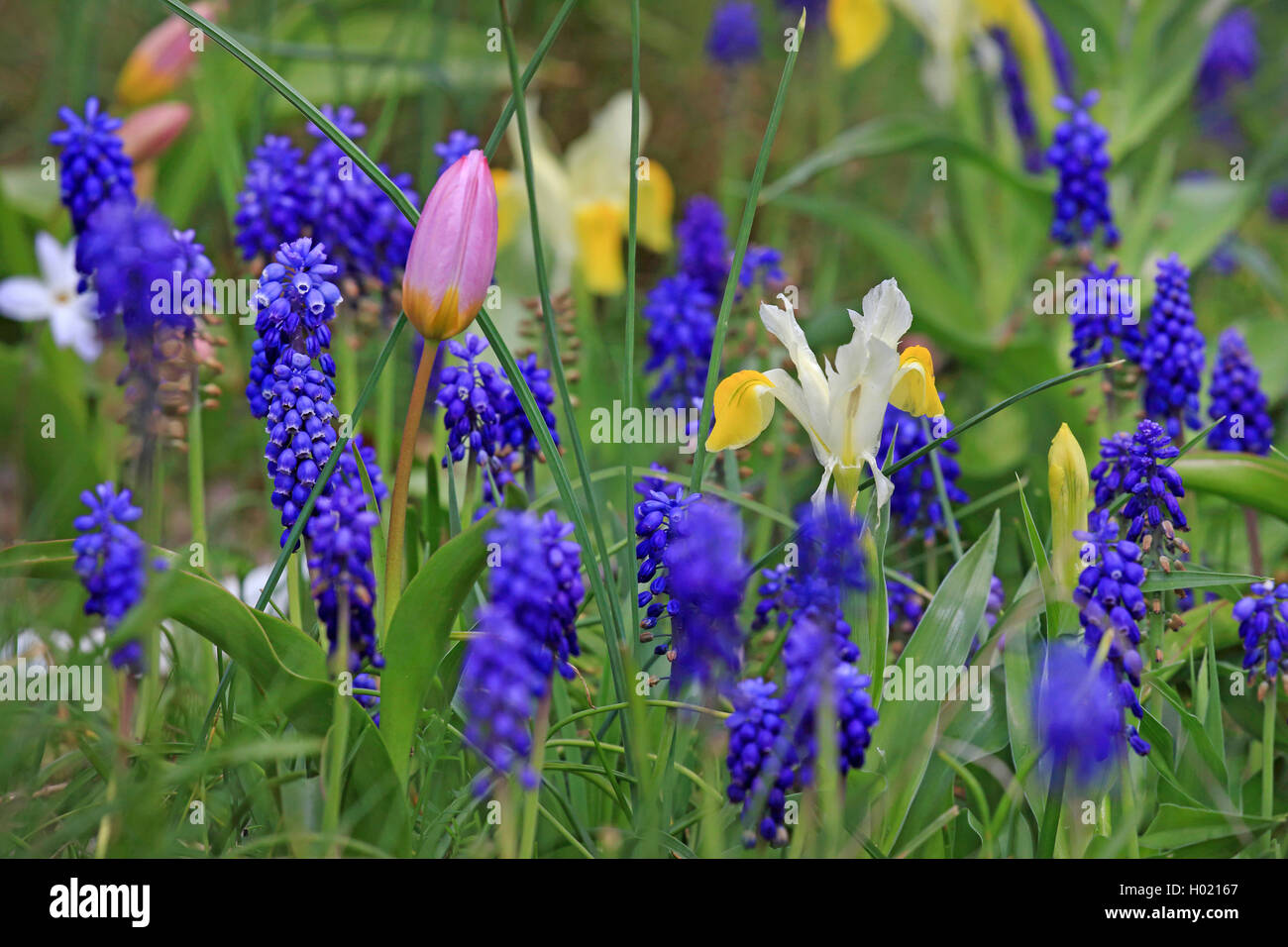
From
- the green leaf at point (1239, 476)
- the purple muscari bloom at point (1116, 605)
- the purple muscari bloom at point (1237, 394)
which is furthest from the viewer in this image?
the purple muscari bloom at point (1237, 394)

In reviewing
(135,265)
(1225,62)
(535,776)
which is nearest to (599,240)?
(135,265)

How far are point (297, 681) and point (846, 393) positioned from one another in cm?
74

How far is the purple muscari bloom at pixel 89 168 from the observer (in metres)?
2.01

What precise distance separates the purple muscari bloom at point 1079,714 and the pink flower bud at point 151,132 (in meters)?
2.51

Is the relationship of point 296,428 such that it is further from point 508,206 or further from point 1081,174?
point 508,206

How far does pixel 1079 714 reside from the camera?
3.97ft

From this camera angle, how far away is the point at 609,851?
1.44 m

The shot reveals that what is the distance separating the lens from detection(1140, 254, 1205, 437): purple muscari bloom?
199 cm

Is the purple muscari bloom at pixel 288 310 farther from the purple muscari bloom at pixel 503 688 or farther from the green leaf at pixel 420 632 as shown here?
the purple muscari bloom at pixel 503 688

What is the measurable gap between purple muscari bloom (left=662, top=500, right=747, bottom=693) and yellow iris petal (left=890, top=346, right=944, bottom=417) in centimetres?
38

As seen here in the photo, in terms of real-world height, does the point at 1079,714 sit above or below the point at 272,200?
below

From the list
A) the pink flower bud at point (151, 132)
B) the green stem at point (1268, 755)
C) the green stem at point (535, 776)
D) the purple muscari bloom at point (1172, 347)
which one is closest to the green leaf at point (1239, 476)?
the purple muscari bloom at point (1172, 347)
